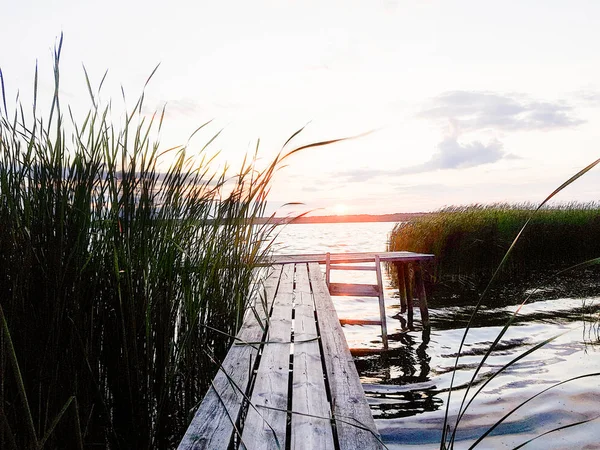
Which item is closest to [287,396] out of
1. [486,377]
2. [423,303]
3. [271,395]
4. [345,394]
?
[271,395]

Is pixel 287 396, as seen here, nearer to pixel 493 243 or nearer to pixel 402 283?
pixel 402 283

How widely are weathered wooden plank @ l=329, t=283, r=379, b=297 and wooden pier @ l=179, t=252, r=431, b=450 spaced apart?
8.90 feet

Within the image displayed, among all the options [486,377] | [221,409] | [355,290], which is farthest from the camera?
[355,290]

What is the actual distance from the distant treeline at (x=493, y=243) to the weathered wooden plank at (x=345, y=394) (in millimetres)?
8068

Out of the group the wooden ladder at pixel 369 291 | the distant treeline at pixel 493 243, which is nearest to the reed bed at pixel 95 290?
the wooden ladder at pixel 369 291

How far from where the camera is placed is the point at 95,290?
1716mm

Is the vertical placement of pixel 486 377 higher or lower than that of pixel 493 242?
lower

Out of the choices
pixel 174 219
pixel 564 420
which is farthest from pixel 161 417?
pixel 564 420

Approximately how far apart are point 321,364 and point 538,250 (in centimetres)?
1225

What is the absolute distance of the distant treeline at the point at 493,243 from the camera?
11.0 m

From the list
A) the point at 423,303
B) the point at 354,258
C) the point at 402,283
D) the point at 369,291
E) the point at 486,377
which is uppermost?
the point at 354,258

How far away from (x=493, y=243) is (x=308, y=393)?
34.9 ft

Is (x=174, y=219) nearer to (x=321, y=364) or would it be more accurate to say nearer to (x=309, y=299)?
(x=321, y=364)

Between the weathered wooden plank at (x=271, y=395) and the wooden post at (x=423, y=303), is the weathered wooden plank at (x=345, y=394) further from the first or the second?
the wooden post at (x=423, y=303)
